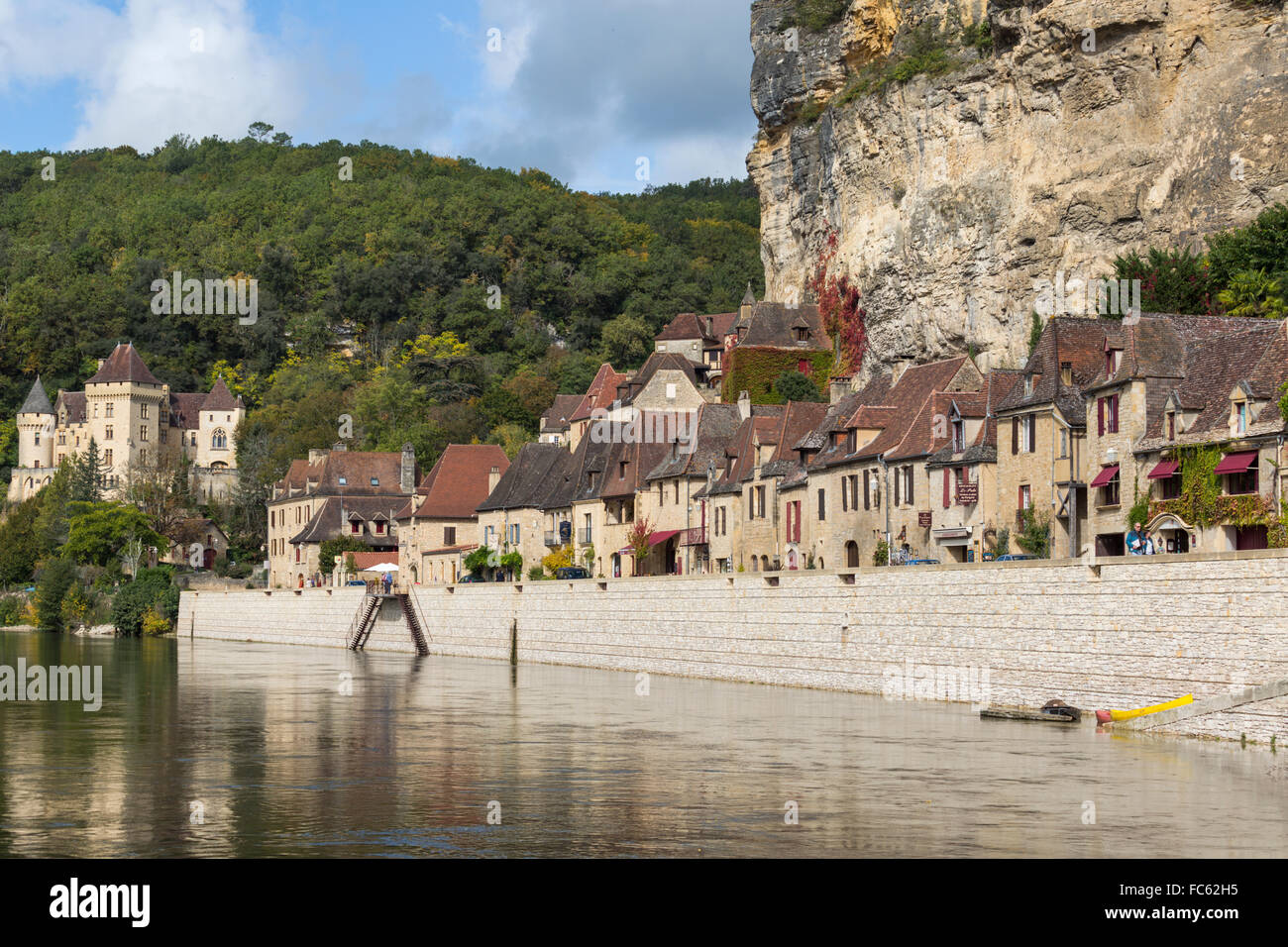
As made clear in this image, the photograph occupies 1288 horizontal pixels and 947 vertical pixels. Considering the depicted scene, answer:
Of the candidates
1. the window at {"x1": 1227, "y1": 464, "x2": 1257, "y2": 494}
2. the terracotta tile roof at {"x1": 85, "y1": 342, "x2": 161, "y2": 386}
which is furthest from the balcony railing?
the terracotta tile roof at {"x1": 85, "y1": 342, "x2": 161, "y2": 386}

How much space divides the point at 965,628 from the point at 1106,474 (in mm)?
7362

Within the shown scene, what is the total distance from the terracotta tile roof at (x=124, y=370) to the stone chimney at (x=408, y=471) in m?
64.4

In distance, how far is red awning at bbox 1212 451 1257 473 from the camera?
120ft

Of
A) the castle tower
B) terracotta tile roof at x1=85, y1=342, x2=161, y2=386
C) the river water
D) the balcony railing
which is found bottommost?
the river water

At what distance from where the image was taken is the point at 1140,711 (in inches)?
1244

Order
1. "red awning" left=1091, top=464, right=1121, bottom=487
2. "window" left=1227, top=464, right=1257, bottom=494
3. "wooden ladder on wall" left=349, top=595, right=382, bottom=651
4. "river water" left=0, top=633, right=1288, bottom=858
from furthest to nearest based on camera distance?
1. "wooden ladder on wall" left=349, top=595, right=382, bottom=651
2. "red awning" left=1091, top=464, right=1121, bottom=487
3. "window" left=1227, top=464, right=1257, bottom=494
4. "river water" left=0, top=633, right=1288, bottom=858

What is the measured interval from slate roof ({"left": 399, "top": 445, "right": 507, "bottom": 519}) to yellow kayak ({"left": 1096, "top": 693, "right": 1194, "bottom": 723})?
58831 millimetres

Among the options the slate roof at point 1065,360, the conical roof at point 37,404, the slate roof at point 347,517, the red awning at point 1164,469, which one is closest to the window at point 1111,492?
the red awning at point 1164,469

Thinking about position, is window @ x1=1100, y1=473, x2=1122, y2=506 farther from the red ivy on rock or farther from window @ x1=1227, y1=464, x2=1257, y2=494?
the red ivy on rock

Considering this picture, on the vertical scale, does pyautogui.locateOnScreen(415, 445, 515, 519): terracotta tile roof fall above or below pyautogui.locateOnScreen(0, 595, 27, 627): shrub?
above

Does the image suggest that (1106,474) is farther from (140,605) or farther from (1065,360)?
(140,605)

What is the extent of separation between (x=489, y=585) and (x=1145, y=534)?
109 feet

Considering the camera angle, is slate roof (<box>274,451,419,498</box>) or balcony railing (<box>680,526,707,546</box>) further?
slate roof (<box>274,451,419,498</box>)

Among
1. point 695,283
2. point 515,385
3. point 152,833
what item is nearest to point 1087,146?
point 152,833
